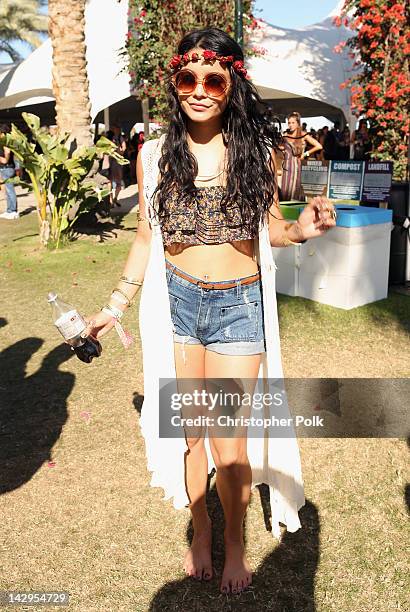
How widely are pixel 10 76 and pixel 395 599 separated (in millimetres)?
27214

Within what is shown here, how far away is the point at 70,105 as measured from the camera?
1123 centimetres

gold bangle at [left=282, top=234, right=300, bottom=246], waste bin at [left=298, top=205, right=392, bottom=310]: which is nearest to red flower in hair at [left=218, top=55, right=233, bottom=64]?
gold bangle at [left=282, top=234, right=300, bottom=246]

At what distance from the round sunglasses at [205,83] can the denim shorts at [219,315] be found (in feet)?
2.36

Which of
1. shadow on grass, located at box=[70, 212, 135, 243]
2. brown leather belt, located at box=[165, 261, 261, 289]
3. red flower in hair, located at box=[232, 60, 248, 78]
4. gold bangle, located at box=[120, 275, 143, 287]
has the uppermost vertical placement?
red flower in hair, located at box=[232, 60, 248, 78]

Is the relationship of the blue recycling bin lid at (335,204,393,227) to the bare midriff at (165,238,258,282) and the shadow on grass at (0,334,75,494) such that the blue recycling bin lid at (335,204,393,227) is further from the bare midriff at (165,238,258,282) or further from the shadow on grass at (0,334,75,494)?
the bare midriff at (165,238,258,282)

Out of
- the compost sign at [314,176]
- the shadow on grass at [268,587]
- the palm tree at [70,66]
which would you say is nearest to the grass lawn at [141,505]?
the shadow on grass at [268,587]

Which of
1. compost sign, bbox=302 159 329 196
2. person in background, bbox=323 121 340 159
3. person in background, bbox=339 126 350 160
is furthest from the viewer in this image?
person in background, bbox=323 121 340 159

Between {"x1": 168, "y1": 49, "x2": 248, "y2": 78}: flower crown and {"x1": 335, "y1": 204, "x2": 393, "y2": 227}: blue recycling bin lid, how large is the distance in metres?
4.01

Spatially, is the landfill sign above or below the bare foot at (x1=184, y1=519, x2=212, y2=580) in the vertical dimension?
above

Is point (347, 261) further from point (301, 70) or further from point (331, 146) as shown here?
point (301, 70)

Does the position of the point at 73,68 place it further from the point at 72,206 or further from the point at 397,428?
the point at 397,428

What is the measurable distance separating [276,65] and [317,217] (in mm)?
18681

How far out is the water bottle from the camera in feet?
7.89

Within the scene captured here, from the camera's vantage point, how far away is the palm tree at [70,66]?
1107cm
